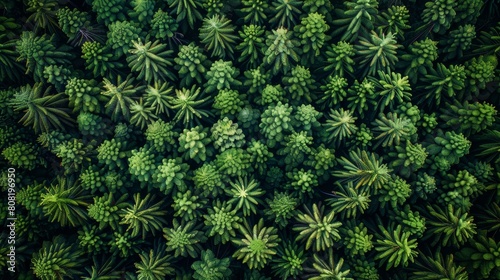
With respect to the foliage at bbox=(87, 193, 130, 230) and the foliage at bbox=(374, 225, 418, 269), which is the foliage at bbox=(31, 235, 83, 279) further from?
the foliage at bbox=(374, 225, 418, 269)

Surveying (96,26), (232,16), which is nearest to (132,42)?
(96,26)

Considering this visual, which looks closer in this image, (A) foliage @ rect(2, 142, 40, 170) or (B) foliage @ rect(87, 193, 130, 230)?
(B) foliage @ rect(87, 193, 130, 230)

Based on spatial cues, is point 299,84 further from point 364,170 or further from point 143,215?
point 143,215

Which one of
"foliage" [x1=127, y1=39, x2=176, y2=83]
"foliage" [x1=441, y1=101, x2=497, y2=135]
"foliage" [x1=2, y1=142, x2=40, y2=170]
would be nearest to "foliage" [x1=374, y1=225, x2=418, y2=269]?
"foliage" [x1=441, y1=101, x2=497, y2=135]

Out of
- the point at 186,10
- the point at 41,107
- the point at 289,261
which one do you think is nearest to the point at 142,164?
the point at 41,107

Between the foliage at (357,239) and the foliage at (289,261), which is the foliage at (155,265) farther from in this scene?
the foliage at (357,239)

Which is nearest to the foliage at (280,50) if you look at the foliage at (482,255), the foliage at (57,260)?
the foliage at (482,255)

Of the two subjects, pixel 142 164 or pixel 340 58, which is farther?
pixel 340 58

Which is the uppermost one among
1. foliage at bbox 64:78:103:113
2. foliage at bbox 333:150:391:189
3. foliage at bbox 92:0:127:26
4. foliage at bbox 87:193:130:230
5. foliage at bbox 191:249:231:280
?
foliage at bbox 92:0:127:26
